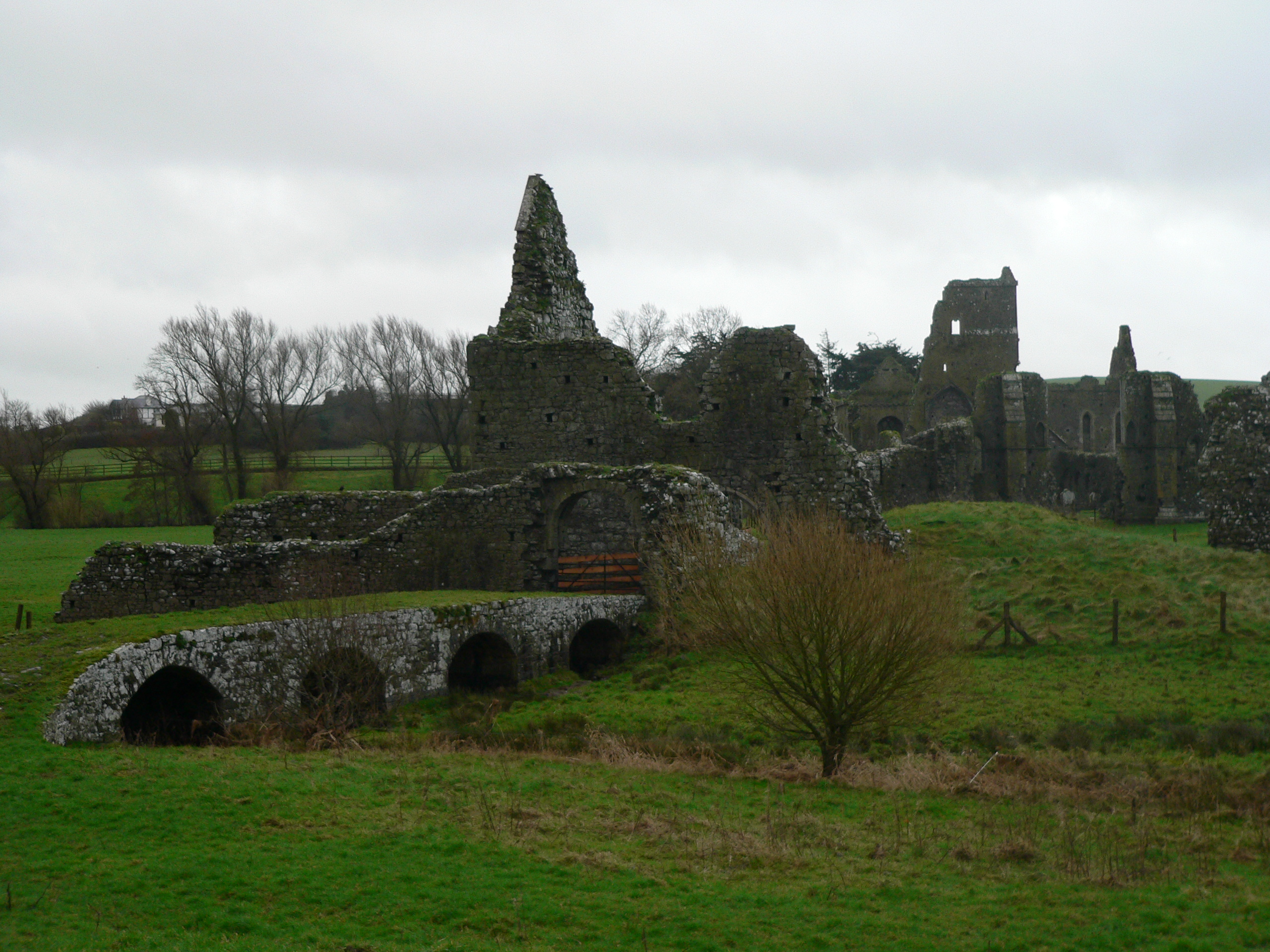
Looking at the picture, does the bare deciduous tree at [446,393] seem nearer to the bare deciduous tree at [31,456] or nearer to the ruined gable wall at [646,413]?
the bare deciduous tree at [31,456]

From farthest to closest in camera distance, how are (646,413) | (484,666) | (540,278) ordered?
(540,278)
(646,413)
(484,666)

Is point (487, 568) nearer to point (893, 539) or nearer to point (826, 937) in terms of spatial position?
point (893, 539)

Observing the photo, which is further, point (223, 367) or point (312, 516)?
point (223, 367)

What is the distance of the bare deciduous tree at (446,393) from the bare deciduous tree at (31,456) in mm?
16648

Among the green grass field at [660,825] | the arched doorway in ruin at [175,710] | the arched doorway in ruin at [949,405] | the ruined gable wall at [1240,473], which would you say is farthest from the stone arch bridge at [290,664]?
the arched doorway in ruin at [949,405]

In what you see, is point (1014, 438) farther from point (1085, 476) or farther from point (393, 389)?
point (393, 389)

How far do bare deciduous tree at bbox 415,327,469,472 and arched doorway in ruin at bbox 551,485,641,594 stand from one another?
30.6 meters

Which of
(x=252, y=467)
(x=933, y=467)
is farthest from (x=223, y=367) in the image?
(x=933, y=467)

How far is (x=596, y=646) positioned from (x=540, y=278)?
9.84 m

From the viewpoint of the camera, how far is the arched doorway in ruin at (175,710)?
13.0m

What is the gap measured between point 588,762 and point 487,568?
8.26m

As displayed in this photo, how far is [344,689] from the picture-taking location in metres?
14.4

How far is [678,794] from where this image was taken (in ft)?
38.5

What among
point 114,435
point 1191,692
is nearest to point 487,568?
point 1191,692
